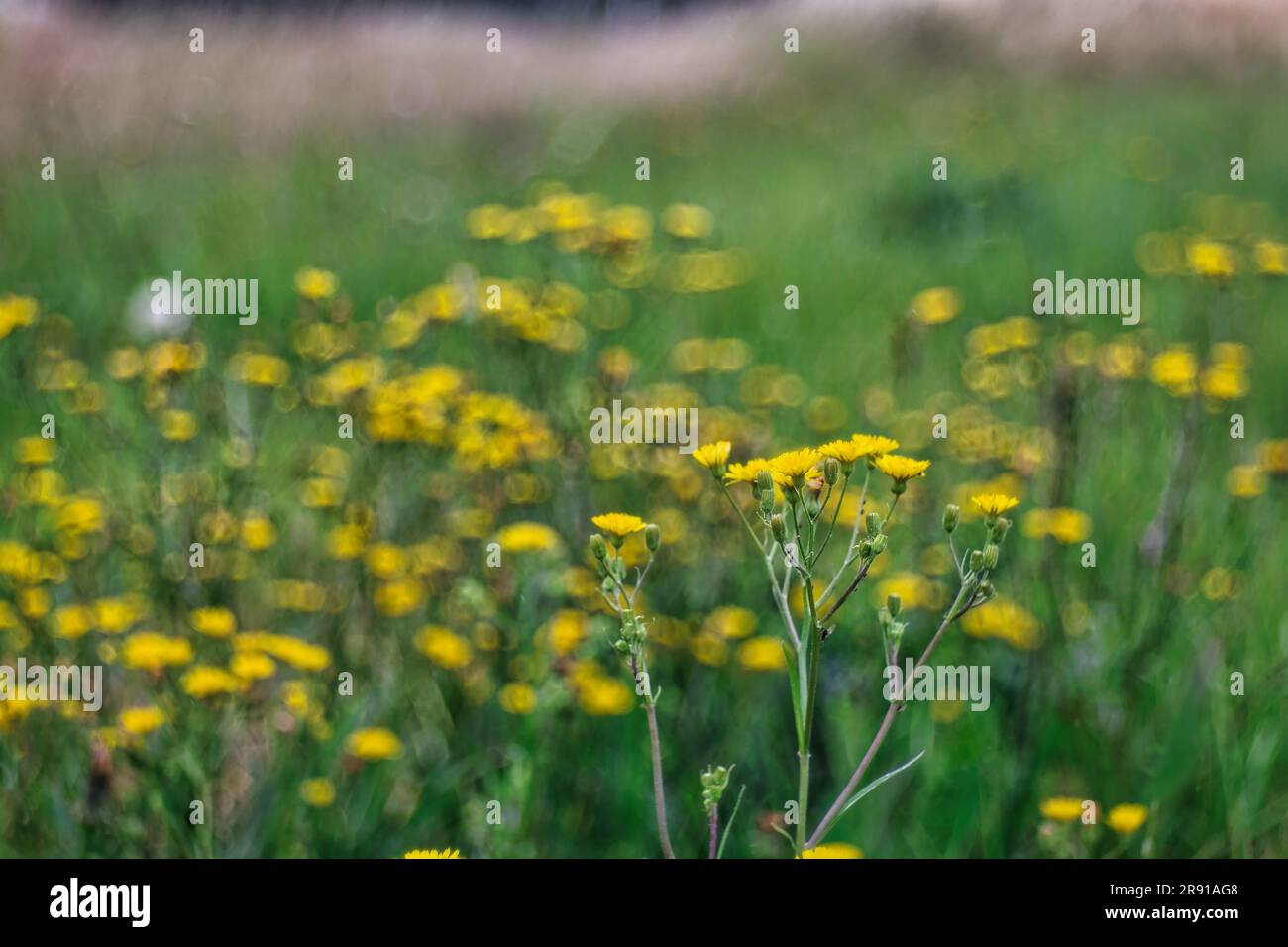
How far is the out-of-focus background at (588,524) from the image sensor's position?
6.21ft

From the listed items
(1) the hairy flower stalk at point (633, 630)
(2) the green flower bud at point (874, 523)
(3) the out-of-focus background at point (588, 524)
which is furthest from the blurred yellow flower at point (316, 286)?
(2) the green flower bud at point (874, 523)

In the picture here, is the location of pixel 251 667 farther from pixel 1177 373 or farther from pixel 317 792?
pixel 1177 373

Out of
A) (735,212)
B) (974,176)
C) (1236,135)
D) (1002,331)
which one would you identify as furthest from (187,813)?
(1236,135)

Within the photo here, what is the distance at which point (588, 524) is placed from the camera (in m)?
2.46

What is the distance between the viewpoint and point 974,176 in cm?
528

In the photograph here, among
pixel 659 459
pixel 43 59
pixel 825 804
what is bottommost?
pixel 825 804

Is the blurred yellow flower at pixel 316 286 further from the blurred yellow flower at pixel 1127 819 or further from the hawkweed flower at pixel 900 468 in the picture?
the blurred yellow flower at pixel 1127 819

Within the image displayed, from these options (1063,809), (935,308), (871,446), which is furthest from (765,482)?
(935,308)

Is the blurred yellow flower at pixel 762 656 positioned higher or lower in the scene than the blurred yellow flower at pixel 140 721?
higher

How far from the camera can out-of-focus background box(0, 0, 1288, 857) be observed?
1.89 m

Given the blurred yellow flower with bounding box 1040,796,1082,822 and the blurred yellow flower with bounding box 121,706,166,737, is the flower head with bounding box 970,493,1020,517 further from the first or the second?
the blurred yellow flower with bounding box 121,706,166,737
